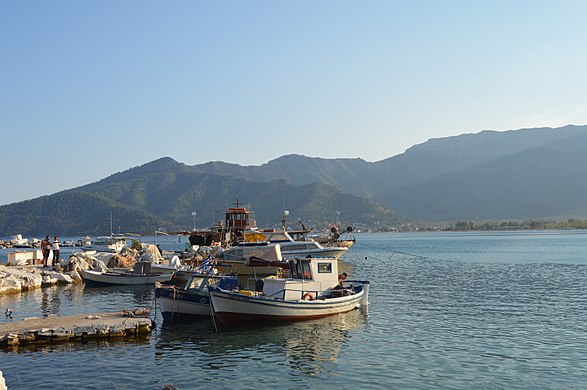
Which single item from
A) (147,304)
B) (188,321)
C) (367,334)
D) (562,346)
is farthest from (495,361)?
(147,304)

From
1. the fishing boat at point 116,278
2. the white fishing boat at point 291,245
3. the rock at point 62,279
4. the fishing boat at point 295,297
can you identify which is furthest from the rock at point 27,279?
the fishing boat at point 295,297

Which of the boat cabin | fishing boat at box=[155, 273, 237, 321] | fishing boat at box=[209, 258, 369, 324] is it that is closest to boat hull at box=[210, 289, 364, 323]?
fishing boat at box=[209, 258, 369, 324]

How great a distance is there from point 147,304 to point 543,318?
70.2 feet

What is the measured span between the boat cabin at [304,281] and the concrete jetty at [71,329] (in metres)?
6.26

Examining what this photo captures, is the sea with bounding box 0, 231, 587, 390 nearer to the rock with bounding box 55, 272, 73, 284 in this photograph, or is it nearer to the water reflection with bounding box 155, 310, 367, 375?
the water reflection with bounding box 155, 310, 367, 375

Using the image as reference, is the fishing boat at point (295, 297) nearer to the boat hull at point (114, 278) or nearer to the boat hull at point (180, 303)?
the boat hull at point (180, 303)

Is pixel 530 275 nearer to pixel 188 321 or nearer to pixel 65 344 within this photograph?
pixel 188 321

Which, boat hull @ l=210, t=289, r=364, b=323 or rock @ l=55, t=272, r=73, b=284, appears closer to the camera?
boat hull @ l=210, t=289, r=364, b=323

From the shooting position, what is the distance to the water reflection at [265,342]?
20019mm

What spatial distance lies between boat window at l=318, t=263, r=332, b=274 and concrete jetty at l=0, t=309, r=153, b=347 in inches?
359

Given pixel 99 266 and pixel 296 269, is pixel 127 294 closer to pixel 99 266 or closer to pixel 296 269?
pixel 99 266

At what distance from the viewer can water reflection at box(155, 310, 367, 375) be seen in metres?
20.0

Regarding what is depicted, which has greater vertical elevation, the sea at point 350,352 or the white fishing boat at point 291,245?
the white fishing boat at point 291,245

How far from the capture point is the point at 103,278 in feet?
140
